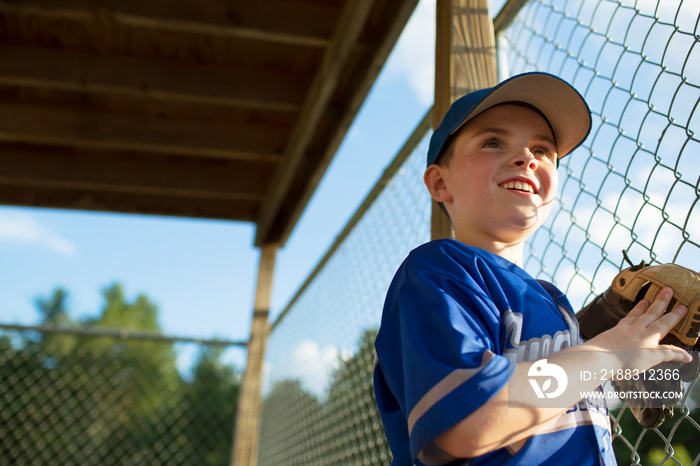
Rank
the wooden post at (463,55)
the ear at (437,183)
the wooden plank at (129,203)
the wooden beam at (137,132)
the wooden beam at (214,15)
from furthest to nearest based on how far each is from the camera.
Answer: the wooden plank at (129,203)
the wooden beam at (137,132)
the wooden beam at (214,15)
the wooden post at (463,55)
the ear at (437,183)

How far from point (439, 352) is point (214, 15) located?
2.36 meters

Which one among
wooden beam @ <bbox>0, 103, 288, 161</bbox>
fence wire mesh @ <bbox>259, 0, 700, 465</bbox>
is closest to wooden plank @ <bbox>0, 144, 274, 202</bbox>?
wooden beam @ <bbox>0, 103, 288, 161</bbox>

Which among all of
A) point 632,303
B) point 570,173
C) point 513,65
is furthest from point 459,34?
point 632,303

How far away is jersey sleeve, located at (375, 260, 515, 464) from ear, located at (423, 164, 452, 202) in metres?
0.33

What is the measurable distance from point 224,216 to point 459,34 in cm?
316

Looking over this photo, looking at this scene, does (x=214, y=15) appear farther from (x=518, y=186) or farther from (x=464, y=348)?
(x=464, y=348)

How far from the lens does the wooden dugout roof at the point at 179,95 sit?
8.51ft

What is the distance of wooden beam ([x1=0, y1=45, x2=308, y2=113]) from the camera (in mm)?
2936

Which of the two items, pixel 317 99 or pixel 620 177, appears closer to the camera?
Answer: pixel 620 177

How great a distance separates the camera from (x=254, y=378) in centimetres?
431

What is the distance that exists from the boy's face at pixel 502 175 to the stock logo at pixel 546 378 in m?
0.33

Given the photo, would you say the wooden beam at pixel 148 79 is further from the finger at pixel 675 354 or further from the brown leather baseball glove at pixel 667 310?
the finger at pixel 675 354

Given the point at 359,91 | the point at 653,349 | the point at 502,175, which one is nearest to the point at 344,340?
the point at 359,91

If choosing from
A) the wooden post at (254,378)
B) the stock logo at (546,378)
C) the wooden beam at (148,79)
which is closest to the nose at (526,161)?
the stock logo at (546,378)
